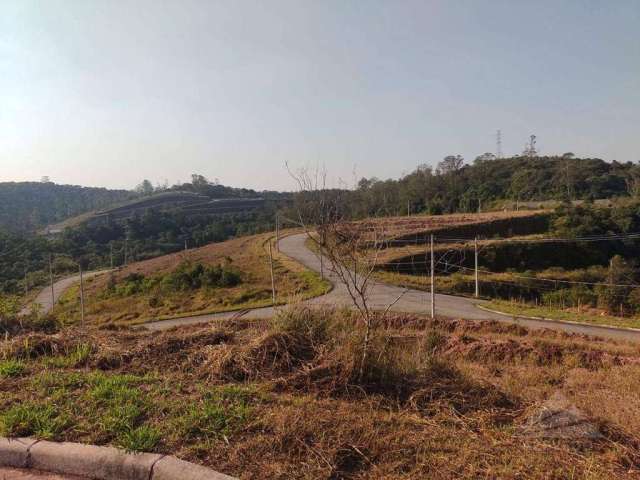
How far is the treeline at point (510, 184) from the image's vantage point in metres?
62.7

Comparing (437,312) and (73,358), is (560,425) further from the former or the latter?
(437,312)

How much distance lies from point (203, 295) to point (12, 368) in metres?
25.1

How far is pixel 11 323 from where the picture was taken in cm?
668

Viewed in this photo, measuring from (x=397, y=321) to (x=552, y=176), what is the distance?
209 ft

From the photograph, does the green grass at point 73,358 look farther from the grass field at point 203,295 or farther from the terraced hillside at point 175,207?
the terraced hillside at point 175,207

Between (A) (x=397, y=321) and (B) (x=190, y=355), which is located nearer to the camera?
(B) (x=190, y=355)

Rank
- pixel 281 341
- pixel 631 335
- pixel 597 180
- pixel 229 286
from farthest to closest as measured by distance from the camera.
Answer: pixel 597 180 < pixel 229 286 < pixel 631 335 < pixel 281 341

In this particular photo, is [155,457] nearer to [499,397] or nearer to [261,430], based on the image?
[261,430]

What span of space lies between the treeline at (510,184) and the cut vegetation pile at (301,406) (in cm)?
5288

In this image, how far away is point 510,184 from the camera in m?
69.4

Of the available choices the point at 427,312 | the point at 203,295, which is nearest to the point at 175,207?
the point at 203,295

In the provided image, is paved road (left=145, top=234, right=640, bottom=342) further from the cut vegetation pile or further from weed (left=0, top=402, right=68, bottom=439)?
weed (left=0, top=402, right=68, bottom=439)

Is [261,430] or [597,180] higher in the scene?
[597,180]

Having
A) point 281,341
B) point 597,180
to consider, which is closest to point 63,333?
point 281,341
